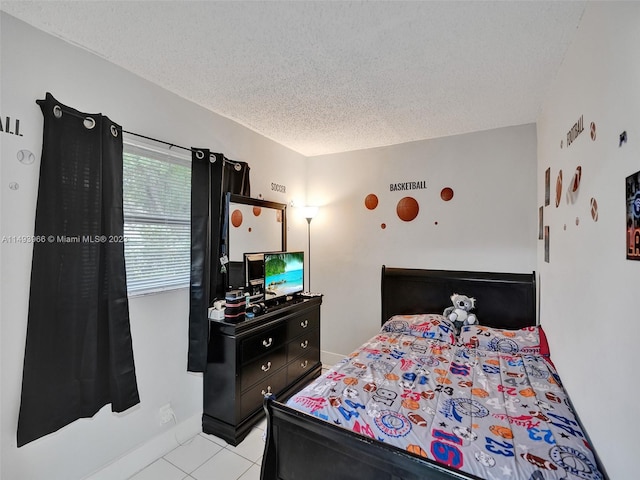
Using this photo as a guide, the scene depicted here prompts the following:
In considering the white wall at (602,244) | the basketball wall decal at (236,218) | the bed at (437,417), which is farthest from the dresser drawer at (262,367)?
the white wall at (602,244)

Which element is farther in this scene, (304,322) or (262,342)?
(304,322)

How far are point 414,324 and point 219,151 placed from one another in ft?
7.87

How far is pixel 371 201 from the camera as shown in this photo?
3625 mm

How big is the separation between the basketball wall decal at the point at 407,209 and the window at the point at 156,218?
7.22 ft

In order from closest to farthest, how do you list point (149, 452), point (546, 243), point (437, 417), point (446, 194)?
point (437, 417) → point (149, 452) → point (546, 243) → point (446, 194)

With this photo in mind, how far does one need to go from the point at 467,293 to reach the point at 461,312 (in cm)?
25

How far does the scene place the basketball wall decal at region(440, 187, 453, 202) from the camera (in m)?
A: 3.21

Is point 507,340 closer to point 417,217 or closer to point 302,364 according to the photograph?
point 417,217

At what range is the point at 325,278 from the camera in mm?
3908

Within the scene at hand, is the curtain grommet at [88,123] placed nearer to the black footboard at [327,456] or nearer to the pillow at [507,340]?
the black footboard at [327,456]

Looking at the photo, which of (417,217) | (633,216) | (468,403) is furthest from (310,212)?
(633,216)

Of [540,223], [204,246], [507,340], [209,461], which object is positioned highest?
[540,223]

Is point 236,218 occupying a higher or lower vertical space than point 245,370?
higher

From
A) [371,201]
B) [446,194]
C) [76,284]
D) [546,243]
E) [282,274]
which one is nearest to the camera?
[76,284]
